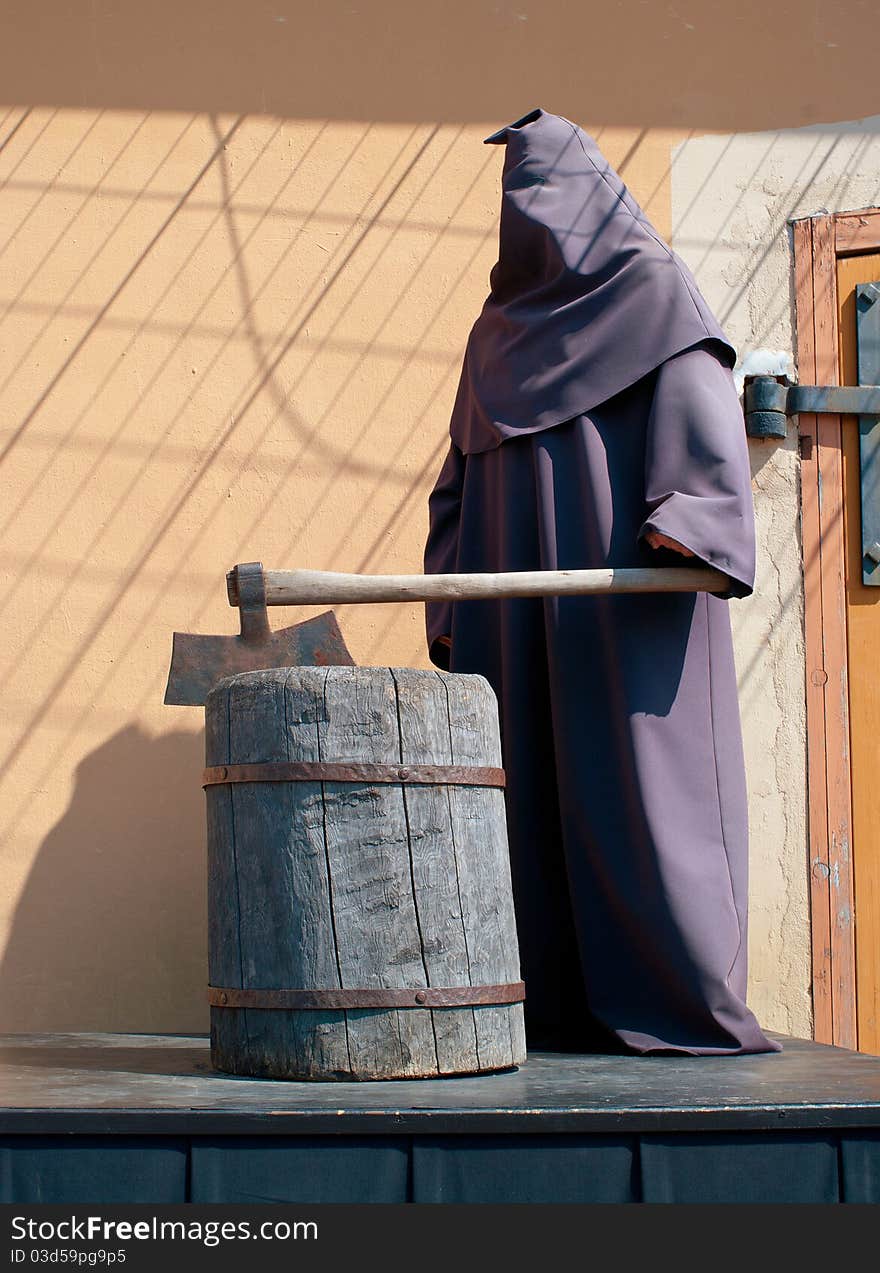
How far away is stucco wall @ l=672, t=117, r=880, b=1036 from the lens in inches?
146

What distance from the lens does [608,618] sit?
2.87 meters

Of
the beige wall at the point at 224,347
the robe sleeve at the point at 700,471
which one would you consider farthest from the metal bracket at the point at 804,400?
the robe sleeve at the point at 700,471

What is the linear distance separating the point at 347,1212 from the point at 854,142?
3.10 metres

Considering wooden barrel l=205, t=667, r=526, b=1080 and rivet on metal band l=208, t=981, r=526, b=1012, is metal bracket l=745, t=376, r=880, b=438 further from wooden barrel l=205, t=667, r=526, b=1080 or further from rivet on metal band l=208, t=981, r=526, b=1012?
rivet on metal band l=208, t=981, r=526, b=1012

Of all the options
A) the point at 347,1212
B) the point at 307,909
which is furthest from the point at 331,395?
the point at 347,1212

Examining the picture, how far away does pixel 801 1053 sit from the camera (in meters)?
2.76

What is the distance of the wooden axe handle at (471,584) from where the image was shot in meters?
2.72

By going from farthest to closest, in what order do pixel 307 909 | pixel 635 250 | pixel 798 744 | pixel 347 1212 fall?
pixel 798 744
pixel 635 250
pixel 307 909
pixel 347 1212

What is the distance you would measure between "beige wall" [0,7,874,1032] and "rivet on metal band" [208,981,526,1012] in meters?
1.29

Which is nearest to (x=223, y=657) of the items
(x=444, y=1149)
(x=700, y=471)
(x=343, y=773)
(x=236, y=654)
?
(x=236, y=654)

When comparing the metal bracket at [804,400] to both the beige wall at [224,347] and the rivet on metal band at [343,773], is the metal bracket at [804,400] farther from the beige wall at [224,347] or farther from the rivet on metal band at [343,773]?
the rivet on metal band at [343,773]

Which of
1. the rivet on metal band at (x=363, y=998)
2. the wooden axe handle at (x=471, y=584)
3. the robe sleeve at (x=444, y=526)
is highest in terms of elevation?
the robe sleeve at (x=444, y=526)

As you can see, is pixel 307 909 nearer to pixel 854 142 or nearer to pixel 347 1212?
pixel 347 1212

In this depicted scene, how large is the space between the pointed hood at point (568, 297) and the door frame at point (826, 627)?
85cm
